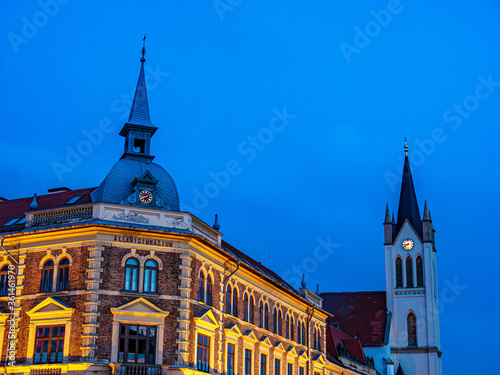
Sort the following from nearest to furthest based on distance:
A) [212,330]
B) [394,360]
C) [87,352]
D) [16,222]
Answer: [87,352] → [212,330] → [16,222] → [394,360]

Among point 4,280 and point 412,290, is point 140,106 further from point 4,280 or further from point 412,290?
point 412,290

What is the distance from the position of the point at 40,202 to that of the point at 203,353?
16109mm

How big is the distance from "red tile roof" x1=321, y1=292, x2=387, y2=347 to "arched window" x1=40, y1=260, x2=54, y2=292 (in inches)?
2408

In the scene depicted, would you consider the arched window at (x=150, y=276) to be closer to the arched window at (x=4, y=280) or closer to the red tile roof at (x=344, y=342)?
the arched window at (x=4, y=280)

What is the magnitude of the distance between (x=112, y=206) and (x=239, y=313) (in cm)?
1232

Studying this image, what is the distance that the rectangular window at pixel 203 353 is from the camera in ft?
130

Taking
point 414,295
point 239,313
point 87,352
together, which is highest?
point 414,295

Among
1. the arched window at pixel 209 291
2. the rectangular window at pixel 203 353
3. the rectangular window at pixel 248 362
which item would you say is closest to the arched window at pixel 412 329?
the rectangular window at pixel 248 362

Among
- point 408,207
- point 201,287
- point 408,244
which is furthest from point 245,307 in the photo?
point 408,207

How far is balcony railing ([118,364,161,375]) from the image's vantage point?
3556 cm

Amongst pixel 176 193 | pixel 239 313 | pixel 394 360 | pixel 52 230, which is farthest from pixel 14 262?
pixel 394 360

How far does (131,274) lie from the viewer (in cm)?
3753

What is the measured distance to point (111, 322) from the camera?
36219 mm

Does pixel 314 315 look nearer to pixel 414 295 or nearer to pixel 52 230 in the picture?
pixel 52 230
